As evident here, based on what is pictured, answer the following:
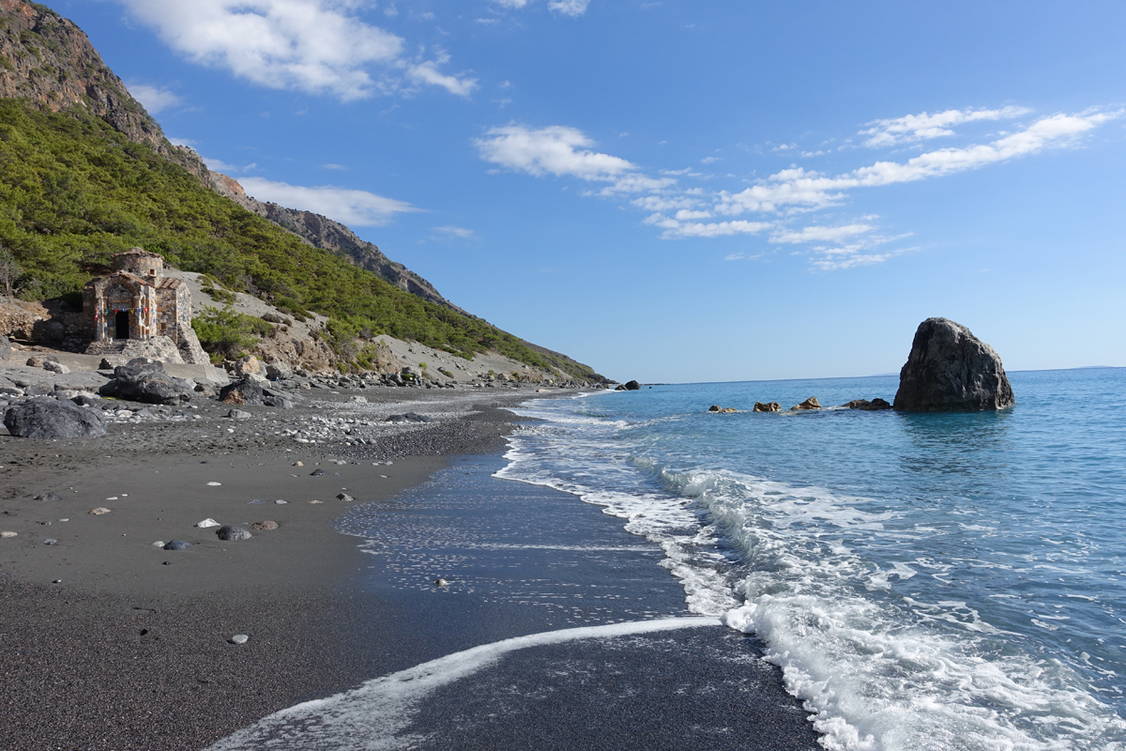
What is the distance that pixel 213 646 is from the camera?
4.41m

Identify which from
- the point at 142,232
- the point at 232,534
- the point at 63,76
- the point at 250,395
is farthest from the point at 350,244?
the point at 232,534

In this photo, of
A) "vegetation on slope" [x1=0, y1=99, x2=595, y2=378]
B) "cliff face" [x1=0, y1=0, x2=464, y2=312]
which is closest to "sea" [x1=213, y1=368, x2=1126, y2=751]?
"vegetation on slope" [x1=0, y1=99, x2=595, y2=378]

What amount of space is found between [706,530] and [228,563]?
6.32 meters

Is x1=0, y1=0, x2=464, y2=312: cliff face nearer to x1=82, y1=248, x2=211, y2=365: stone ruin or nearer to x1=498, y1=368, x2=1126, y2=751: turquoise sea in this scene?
x1=82, y1=248, x2=211, y2=365: stone ruin

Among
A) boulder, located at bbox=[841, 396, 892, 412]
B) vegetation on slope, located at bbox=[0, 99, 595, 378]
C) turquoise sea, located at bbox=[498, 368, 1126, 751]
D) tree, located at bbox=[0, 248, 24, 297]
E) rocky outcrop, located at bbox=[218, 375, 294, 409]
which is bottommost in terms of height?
turquoise sea, located at bbox=[498, 368, 1126, 751]

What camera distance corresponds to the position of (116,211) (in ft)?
176

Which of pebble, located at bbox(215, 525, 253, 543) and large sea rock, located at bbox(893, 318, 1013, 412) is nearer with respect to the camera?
pebble, located at bbox(215, 525, 253, 543)

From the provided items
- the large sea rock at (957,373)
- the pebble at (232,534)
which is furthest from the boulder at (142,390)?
the large sea rock at (957,373)

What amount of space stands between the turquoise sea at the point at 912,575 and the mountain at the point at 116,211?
42407mm

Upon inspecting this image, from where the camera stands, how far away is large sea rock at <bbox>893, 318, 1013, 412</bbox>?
117 ft

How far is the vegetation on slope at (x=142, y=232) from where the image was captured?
4272 centimetres

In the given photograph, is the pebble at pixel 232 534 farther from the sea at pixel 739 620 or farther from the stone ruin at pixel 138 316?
the stone ruin at pixel 138 316

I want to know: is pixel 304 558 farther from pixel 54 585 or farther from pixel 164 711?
pixel 164 711

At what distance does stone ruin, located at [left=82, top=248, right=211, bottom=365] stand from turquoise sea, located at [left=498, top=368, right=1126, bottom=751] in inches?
1079
